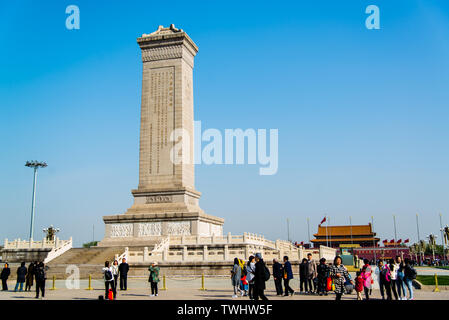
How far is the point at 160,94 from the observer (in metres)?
36.6

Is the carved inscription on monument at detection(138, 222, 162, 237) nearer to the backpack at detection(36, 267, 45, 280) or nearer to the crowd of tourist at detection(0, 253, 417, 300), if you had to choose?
the crowd of tourist at detection(0, 253, 417, 300)

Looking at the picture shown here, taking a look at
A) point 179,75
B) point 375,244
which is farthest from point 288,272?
point 375,244

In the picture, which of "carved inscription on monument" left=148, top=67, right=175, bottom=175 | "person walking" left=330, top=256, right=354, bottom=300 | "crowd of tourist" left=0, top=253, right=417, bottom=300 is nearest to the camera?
"person walking" left=330, top=256, right=354, bottom=300

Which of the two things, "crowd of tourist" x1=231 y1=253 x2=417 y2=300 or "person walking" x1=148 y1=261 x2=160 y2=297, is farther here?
"person walking" x1=148 y1=261 x2=160 y2=297

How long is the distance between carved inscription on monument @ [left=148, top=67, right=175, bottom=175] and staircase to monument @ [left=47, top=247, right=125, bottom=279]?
26.4 ft

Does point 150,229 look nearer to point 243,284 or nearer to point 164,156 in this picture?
point 164,156

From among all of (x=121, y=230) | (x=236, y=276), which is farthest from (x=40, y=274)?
(x=121, y=230)

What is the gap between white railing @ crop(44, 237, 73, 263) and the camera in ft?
94.5

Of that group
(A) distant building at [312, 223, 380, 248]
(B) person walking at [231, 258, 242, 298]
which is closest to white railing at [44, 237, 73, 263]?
(B) person walking at [231, 258, 242, 298]

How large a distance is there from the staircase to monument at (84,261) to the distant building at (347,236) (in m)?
44.8

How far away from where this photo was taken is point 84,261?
90.5 feet

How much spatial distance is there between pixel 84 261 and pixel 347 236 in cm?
5173
